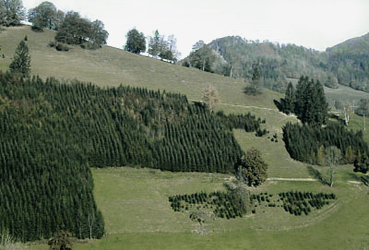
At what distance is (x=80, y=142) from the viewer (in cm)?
7600

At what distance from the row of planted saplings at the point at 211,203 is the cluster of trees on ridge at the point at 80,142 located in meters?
10.3

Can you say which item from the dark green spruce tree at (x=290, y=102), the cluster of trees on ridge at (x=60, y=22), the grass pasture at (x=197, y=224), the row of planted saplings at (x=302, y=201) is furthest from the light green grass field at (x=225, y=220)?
the cluster of trees on ridge at (x=60, y=22)

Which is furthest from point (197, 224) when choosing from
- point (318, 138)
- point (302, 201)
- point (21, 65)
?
point (21, 65)

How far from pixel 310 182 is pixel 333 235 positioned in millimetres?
20195

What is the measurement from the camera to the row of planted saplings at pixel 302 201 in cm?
6988

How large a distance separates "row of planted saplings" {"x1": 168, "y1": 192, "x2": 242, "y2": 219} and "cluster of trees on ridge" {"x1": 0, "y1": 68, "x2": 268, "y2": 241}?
33.9ft

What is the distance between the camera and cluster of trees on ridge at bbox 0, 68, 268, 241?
190 feet

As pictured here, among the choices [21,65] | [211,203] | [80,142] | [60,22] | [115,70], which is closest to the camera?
[211,203]

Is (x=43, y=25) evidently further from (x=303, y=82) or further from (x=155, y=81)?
(x=303, y=82)

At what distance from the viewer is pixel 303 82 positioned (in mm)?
121625

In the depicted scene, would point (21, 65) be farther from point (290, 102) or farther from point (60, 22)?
point (290, 102)

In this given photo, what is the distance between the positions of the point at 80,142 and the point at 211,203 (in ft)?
89.1

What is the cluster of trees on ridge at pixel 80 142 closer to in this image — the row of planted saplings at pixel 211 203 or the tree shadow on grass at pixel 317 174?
the row of planted saplings at pixel 211 203

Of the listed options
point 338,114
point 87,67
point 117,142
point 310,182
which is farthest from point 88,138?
point 338,114
